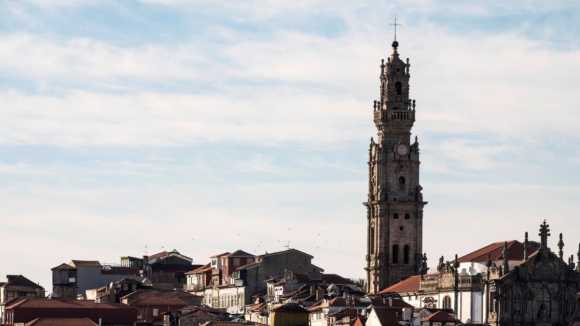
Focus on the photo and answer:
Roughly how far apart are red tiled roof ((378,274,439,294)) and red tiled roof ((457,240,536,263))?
395cm

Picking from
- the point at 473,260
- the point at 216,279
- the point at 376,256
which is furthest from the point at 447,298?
the point at 216,279

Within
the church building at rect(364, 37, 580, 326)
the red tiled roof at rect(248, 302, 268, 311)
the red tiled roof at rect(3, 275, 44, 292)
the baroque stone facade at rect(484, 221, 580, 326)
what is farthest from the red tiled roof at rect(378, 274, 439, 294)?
the red tiled roof at rect(3, 275, 44, 292)

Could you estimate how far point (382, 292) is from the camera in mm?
157500

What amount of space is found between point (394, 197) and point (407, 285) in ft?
37.1

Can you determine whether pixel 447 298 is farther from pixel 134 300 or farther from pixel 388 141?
pixel 134 300

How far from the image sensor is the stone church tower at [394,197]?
164 m

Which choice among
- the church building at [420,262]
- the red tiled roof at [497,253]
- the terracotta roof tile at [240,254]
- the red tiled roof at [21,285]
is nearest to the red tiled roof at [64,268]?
the red tiled roof at [21,285]

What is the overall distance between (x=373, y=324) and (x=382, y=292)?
32.8 meters

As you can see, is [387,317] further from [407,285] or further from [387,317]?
[407,285]

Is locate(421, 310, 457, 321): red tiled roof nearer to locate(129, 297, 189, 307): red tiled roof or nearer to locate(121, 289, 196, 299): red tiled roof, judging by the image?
locate(129, 297, 189, 307): red tiled roof

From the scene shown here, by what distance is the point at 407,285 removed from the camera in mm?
156625

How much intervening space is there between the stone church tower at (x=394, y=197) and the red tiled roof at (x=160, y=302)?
19.5 meters

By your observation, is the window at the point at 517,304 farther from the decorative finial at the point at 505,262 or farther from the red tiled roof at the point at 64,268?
the red tiled roof at the point at 64,268

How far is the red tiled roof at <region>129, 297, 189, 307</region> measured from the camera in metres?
164
